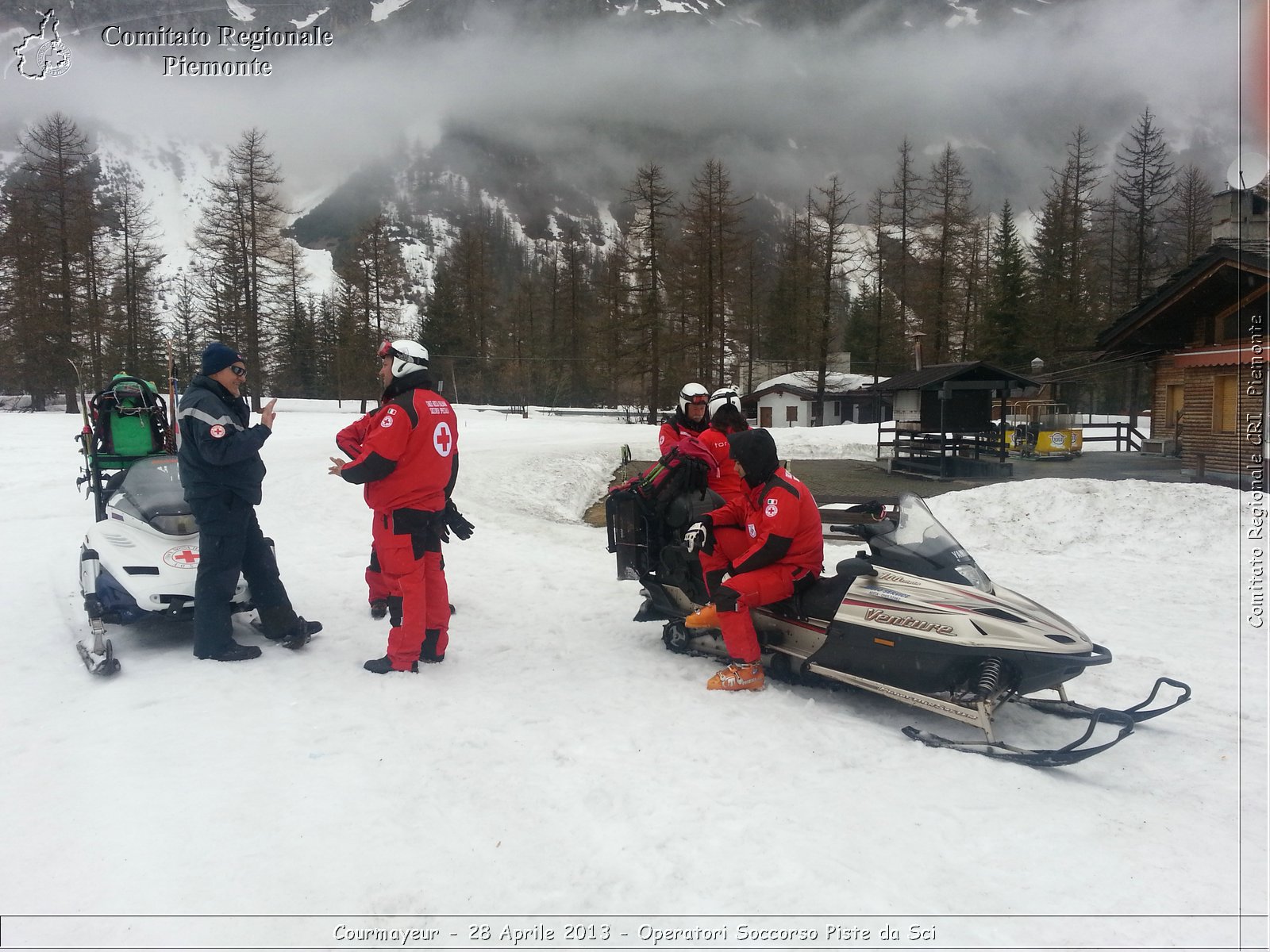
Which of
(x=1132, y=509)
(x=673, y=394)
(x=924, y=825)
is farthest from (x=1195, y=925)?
(x=673, y=394)

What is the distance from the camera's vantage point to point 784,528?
4.68 metres

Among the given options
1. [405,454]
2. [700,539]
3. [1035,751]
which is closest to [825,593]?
[700,539]

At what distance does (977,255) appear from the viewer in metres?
47.4

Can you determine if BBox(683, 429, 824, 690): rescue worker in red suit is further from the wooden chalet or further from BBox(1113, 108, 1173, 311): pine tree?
BBox(1113, 108, 1173, 311): pine tree

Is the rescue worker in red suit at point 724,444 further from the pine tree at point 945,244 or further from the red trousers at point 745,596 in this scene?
the pine tree at point 945,244

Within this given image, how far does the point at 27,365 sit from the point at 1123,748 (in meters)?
44.0

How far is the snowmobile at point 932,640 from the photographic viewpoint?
3945 mm

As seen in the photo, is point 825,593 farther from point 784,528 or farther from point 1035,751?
point 1035,751

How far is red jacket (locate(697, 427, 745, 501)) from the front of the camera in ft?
20.4

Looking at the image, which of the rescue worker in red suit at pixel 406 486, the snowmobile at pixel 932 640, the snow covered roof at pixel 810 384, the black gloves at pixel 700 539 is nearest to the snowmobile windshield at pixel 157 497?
the rescue worker in red suit at pixel 406 486

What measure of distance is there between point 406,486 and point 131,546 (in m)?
2.12

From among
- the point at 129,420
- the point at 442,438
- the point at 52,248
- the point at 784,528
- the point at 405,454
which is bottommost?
the point at 784,528

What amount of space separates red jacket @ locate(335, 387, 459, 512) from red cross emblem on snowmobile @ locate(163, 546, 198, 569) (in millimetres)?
1342

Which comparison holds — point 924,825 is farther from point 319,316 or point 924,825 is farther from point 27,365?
point 319,316
